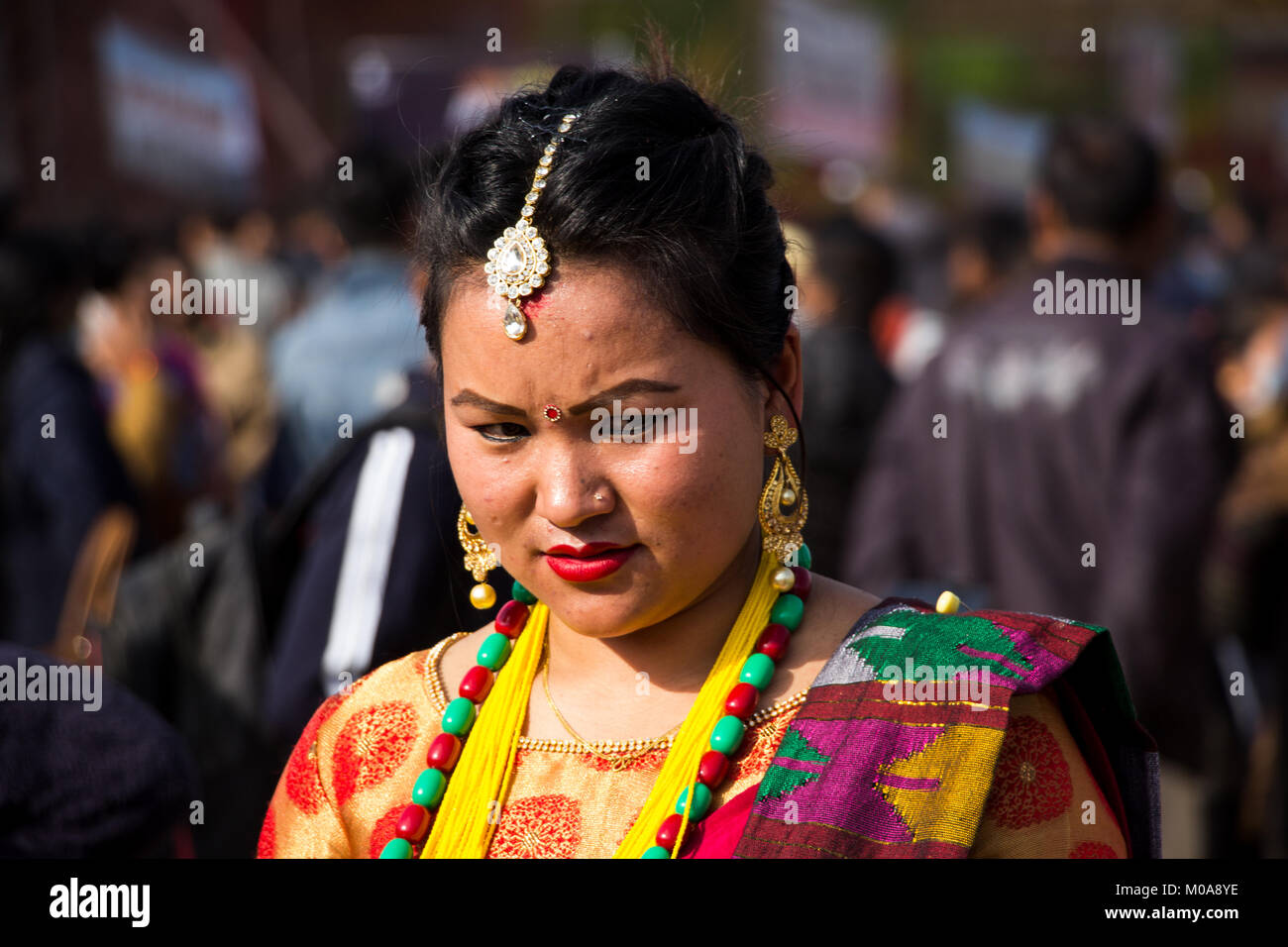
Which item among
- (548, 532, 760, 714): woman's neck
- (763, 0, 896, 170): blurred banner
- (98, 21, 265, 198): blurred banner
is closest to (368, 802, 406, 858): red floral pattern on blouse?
(548, 532, 760, 714): woman's neck

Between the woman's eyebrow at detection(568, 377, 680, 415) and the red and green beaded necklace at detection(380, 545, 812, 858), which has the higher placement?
the woman's eyebrow at detection(568, 377, 680, 415)

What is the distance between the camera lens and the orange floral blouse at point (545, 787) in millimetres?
1696

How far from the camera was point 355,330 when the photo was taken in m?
4.47

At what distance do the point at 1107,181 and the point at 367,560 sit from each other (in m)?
2.34

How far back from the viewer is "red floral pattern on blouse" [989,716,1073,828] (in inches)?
66.6

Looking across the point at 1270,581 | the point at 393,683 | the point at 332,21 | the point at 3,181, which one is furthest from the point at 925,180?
the point at 393,683

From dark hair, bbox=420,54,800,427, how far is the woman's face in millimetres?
38

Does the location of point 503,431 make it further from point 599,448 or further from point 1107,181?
point 1107,181

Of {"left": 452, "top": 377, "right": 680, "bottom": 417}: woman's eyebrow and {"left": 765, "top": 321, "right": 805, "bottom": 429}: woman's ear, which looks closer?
{"left": 452, "top": 377, "right": 680, "bottom": 417}: woman's eyebrow

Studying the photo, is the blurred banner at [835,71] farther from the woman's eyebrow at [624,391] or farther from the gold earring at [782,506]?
the woman's eyebrow at [624,391]

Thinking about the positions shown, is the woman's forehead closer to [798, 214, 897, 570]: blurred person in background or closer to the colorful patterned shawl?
the colorful patterned shawl

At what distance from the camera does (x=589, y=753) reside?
6.04 feet

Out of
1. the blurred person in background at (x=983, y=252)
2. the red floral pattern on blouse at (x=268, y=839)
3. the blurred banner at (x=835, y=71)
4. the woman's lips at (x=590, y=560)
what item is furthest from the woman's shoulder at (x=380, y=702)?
the blurred banner at (x=835, y=71)
